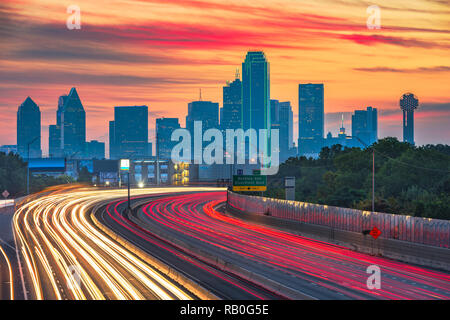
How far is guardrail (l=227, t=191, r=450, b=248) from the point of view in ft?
110

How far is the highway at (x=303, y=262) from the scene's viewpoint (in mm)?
26781

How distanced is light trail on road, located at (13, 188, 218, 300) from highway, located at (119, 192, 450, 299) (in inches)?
186

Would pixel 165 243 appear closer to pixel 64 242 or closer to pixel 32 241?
pixel 64 242

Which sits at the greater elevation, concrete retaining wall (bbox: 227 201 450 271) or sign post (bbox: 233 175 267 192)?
sign post (bbox: 233 175 267 192)

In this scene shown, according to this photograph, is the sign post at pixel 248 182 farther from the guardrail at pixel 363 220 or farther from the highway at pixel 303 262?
the guardrail at pixel 363 220

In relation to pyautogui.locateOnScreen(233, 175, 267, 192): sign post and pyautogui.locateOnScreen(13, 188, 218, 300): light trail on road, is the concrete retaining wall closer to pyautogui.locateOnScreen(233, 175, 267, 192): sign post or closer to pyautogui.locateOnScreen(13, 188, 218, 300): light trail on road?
pyautogui.locateOnScreen(13, 188, 218, 300): light trail on road

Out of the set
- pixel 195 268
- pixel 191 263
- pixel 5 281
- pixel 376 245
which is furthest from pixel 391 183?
pixel 5 281

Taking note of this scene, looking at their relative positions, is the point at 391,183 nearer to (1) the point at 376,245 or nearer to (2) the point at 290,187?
(2) the point at 290,187

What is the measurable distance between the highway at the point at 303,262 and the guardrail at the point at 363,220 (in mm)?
1816

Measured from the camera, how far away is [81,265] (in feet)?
111

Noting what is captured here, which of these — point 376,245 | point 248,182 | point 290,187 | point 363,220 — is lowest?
point 376,245

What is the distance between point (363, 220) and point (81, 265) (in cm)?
1921
